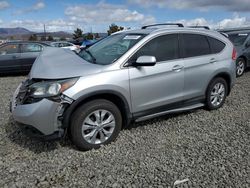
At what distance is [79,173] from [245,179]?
1.93 meters

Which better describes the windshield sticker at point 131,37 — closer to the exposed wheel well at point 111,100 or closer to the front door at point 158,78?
the front door at point 158,78

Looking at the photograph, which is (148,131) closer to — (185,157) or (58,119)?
(185,157)

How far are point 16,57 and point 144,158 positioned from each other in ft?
25.4

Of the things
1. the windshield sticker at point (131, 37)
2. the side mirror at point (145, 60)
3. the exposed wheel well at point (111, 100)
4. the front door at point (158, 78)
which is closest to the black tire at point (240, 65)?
the front door at point (158, 78)

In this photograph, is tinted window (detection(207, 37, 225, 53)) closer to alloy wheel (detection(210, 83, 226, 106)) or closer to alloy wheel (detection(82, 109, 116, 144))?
alloy wheel (detection(210, 83, 226, 106))

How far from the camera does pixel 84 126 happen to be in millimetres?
3410

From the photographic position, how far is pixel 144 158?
3.35m

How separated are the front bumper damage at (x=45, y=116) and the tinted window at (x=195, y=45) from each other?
7.49ft

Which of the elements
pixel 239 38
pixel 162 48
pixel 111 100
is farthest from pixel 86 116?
pixel 239 38

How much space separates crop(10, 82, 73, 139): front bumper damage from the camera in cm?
316

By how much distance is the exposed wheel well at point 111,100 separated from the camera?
325 centimetres

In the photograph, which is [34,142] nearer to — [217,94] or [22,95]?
[22,95]

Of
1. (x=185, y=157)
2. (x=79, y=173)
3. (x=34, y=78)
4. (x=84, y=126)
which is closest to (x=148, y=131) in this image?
(x=185, y=157)

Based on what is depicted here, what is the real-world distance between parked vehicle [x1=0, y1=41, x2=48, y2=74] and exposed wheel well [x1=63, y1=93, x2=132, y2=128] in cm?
682
